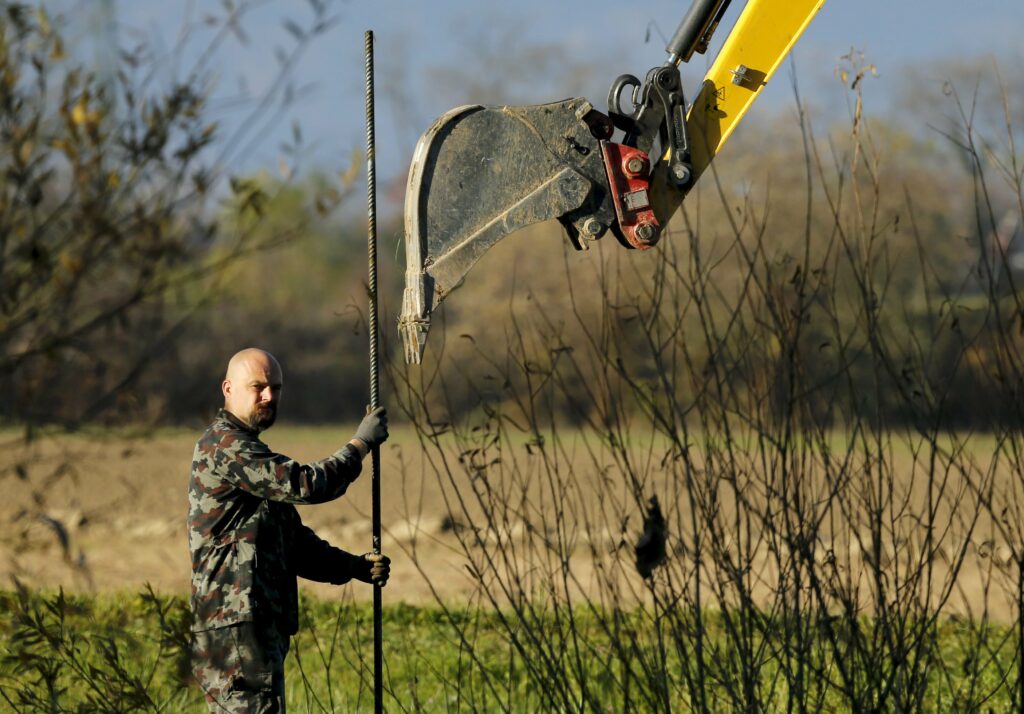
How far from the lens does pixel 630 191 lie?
3885 mm

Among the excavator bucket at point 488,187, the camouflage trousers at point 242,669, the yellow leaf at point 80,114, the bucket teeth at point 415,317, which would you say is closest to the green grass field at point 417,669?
the camouflage trousers at point 242,669

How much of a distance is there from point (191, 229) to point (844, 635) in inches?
91.9

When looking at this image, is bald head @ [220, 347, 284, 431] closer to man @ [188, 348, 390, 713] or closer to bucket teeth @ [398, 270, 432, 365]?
man @ [188, 348, 390, 713]

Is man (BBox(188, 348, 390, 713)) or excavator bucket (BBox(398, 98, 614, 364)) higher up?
excavator bucket (BBox(398, 98, 614, 364))

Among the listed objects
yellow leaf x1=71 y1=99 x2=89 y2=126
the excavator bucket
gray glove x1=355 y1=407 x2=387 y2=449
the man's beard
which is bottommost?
gray glove x1=355 y1=407 x2=387 y2=449

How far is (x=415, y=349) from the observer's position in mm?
3557

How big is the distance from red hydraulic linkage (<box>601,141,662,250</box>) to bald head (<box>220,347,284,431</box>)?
114 centimetres

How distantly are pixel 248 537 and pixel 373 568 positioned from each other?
38cm

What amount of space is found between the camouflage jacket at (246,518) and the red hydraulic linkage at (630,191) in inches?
40.7

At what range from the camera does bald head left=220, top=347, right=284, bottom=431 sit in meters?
4.08

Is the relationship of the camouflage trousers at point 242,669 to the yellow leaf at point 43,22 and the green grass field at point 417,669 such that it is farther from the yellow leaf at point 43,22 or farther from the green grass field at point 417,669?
the yellow leaf at point 43,22

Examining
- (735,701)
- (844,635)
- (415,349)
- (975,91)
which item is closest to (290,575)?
(415,349)

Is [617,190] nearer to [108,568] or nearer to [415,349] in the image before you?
[415,349]

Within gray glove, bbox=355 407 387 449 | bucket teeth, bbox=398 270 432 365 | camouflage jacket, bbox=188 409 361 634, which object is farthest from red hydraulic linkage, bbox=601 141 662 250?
camouflage jacket, bbox=188 409 361 634
